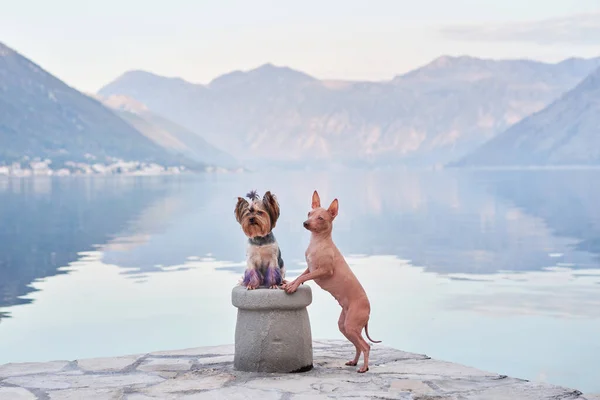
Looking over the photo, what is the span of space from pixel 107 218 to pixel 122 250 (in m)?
20.2

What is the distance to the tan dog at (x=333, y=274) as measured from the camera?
977cm

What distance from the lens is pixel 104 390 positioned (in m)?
9.18

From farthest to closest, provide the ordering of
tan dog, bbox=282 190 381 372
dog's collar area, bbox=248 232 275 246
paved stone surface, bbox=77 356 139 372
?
paved stone surface, bbox=77 356 139 372, tan dog, bbox=282 190 381 372, dog's collar area, bbox=248 232 275 246

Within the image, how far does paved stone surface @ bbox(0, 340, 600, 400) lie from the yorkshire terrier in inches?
36.1

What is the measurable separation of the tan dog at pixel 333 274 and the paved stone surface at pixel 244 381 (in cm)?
47

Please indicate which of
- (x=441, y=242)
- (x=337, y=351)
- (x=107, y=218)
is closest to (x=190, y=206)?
(x=107, y=218)

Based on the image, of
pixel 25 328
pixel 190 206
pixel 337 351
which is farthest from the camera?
pixel 190 206

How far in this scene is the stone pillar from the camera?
9.62 meters

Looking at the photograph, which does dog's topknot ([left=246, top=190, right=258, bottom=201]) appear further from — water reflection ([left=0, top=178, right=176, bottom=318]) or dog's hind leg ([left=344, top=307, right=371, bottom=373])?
water reflection ([left=0, top=178, right=176, bottom=318])

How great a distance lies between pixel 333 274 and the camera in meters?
9.85

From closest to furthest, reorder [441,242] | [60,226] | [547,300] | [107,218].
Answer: [547,300] → [441,242] → [60,226] → [107,218]

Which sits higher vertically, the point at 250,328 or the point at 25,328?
the point at 250,328

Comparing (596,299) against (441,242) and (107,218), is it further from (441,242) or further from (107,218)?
(107,218)

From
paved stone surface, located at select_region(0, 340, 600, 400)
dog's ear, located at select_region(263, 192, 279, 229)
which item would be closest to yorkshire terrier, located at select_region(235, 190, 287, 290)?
dog's ear, located at select_region(263, 192, 279, 229)
